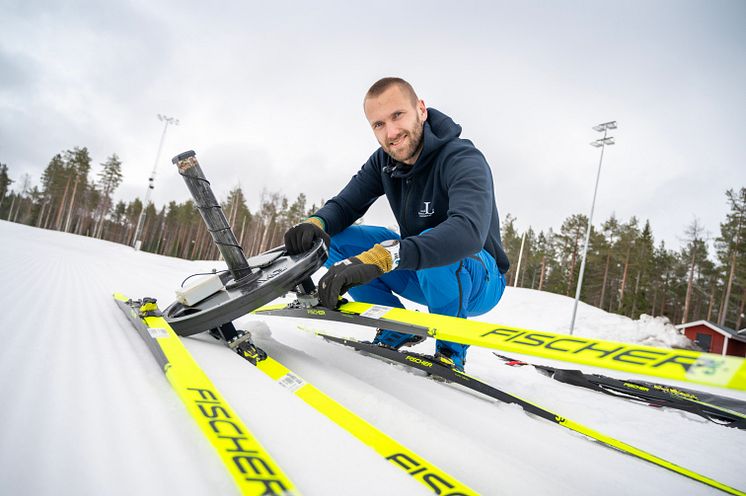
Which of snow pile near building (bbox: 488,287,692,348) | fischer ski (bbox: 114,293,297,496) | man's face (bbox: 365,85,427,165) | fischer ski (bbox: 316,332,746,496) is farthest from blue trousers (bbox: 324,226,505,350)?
snow pile near building (bbox: 488,287,692,348)

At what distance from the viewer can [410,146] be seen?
2.27 meters

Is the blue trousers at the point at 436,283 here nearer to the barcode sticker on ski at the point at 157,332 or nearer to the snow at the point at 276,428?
the snow at the point at 276,428

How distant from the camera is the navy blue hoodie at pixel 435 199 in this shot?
1550 millimetres

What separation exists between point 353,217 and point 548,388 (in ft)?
5.98

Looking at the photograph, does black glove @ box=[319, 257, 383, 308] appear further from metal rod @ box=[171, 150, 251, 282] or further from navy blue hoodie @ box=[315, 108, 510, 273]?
metal rod @ box=[171, 150, 251, 282]

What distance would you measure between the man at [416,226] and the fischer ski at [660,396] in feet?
3.08

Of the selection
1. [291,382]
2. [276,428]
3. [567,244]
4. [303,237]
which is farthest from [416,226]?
[567,244]

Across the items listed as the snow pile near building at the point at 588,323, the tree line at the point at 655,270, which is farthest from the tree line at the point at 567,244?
the snow pile near building at the point at 588,323

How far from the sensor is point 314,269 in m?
1.72

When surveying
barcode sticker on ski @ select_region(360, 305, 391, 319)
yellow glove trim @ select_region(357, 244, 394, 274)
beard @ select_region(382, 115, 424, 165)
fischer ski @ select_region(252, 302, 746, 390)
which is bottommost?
barcode sticker on ski @ select_region(360, 305, 391, 319)

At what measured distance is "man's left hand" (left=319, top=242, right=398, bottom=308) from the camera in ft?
4.86

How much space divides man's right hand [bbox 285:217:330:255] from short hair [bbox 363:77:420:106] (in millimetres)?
996

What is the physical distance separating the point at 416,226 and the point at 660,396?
6.71 feet

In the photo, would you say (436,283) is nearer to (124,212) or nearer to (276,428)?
(276,428)
